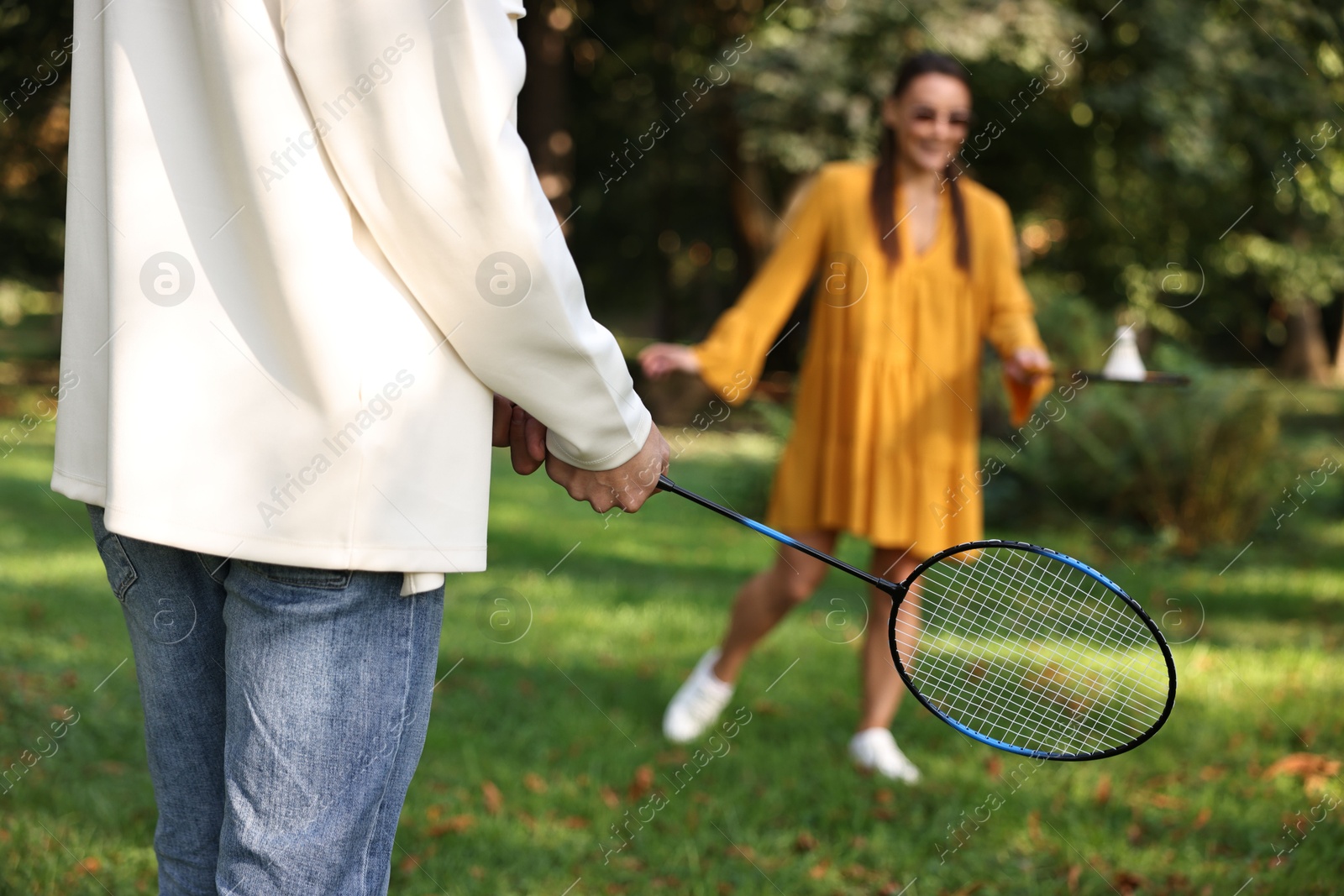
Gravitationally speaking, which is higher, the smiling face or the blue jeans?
the blue jeans

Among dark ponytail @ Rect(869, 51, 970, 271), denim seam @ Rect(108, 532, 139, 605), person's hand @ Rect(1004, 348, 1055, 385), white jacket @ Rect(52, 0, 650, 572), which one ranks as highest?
white jacket @ Rect(52, 0, 650, 572)

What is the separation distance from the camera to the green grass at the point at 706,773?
312cm

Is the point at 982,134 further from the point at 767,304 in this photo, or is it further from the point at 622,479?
the point at 622,479

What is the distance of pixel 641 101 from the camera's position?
55.6ft

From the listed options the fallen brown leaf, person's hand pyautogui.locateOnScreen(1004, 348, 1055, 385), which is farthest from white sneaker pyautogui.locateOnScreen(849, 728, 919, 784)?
person's hand pyautogui.locateOnScreen(1004, 348, 1055, 385)

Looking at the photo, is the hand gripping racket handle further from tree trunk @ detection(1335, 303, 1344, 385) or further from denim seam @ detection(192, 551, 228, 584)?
tree trunk @ detection(1335, 303, 1344, 385)

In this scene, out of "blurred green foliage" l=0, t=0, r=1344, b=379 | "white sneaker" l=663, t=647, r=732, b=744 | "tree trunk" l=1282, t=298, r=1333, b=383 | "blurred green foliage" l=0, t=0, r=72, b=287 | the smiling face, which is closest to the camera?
the smiling face

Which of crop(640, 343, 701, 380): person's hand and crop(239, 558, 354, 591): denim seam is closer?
crop(239, 558, 354, 591): denim seam

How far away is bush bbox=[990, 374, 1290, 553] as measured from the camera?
796 centimetres

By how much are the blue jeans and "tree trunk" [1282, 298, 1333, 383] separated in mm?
30689

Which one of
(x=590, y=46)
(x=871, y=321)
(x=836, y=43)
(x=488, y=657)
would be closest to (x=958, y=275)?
(x=871, y=321)

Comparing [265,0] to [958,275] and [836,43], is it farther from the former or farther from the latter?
[836,43]

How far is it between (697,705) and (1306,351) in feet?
95.5

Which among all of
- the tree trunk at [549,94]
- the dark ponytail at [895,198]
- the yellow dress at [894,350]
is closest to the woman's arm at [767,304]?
the yellow dress at [894,350]
